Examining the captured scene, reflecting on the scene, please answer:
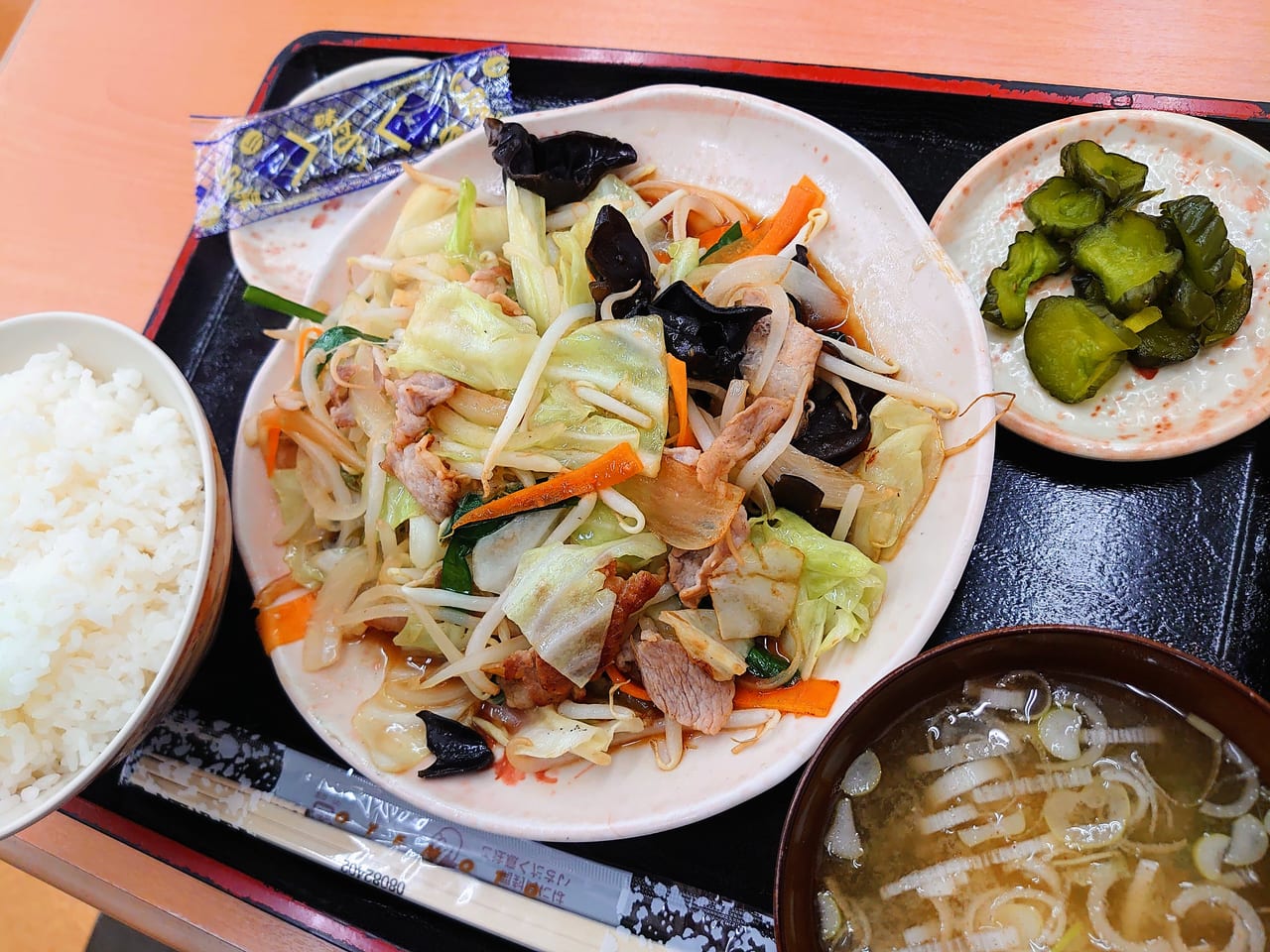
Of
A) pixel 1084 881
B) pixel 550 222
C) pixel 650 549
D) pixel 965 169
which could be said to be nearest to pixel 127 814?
pixel 650 549

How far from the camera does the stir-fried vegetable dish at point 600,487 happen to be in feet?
4.90

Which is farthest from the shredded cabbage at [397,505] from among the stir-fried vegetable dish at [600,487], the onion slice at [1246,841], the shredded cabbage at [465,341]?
the onion slice at [1246,841]

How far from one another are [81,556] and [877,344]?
162cm

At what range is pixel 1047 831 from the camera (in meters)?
1.29

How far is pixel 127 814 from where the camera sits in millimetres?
1840

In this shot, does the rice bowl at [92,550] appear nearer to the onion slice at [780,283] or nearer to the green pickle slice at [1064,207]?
the onion slice at [780,283]

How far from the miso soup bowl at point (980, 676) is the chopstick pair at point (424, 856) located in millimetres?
340

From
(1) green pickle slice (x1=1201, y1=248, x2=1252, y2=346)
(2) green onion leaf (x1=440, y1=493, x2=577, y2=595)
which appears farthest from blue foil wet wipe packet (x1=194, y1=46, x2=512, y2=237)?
(1) green pickle slice (x1=1201, y1=248, x2=1252, y2=346)

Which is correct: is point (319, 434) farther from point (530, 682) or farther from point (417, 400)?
point (530, 682)

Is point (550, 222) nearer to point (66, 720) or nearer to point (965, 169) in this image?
point (965, 169)

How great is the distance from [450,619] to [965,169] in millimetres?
1626

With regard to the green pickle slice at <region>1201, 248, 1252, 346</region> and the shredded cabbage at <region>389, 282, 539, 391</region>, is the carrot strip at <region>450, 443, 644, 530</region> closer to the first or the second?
the shredded cabbage at <region>389, 282, 539, 391</region>

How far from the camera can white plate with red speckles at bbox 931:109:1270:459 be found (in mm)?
1685

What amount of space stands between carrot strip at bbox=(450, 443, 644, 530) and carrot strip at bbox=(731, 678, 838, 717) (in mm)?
462
